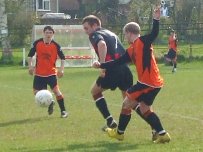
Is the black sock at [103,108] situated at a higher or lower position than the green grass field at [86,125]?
higher

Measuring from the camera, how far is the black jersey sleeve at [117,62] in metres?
9.78

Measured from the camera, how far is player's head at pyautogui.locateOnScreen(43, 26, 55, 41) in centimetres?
1338

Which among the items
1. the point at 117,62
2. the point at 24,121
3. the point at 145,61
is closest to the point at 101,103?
the point at 117,62

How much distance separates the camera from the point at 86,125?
12055mm

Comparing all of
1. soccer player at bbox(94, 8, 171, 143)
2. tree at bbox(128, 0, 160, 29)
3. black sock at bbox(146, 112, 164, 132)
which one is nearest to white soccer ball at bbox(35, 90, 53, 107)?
soccer player at bbox(94, 8, 171, 143)

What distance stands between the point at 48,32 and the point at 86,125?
8.01ft

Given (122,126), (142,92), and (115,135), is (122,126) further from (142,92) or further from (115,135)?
(142,92)

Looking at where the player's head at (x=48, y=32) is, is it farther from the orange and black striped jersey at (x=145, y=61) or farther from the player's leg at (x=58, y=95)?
the orange and black striped jersey at (x=145, y=61)

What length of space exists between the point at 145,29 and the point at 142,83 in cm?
3800

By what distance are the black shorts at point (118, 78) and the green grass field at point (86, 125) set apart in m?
0.82

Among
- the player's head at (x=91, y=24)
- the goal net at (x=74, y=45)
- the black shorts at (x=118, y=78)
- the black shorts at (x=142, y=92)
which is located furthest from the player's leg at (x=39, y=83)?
the goal net at (x=74, y=45)

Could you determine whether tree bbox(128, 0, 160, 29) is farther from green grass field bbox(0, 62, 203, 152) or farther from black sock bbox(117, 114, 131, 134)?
black sock bbox(117, 114, 131, 134)

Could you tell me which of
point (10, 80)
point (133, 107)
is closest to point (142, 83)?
point (133, 107)

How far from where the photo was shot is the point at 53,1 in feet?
254
